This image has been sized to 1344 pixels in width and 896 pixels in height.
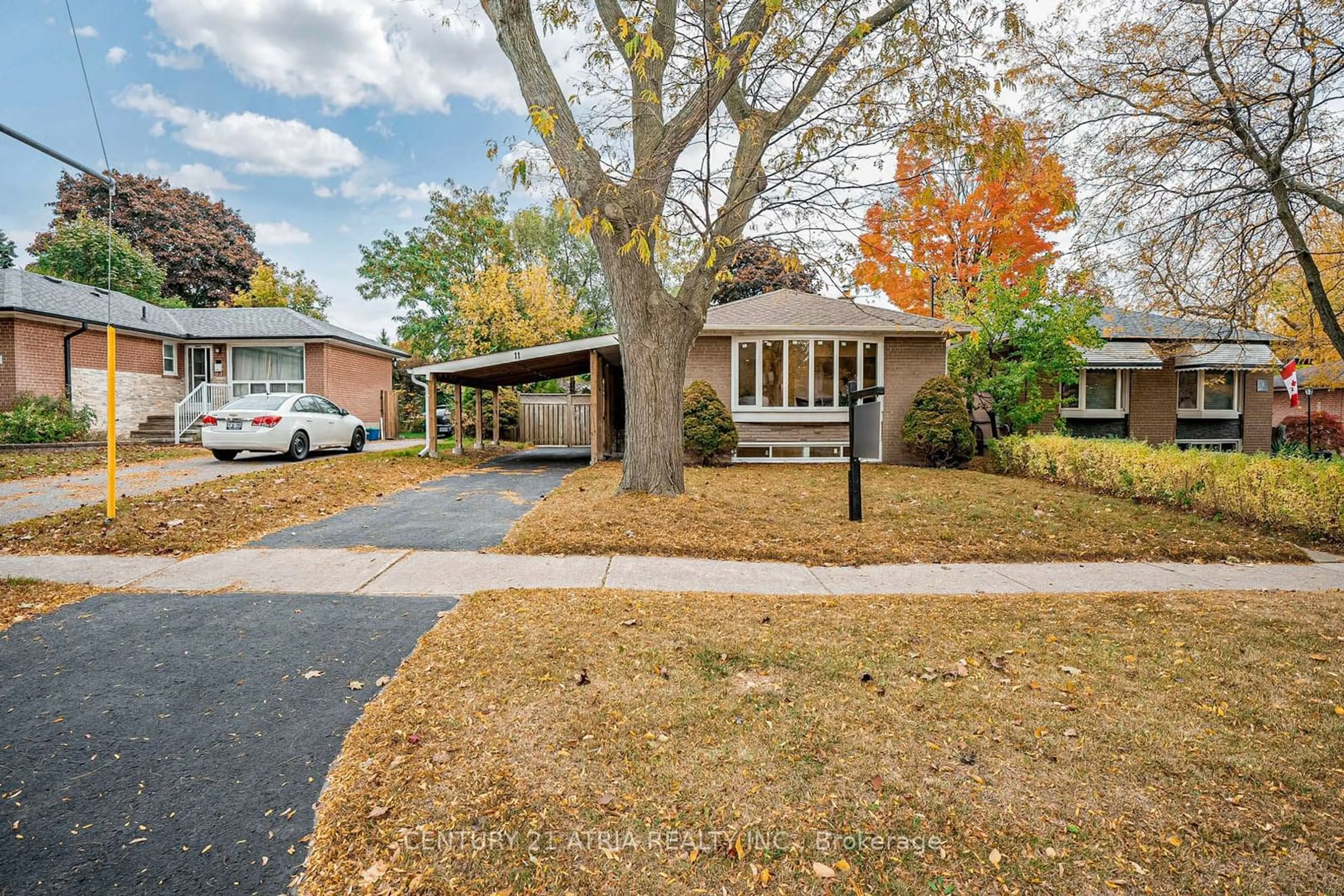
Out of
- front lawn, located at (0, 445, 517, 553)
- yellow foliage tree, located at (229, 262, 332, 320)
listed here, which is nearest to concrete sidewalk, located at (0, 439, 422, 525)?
front lawn, located at (0, 445, 517, 553)

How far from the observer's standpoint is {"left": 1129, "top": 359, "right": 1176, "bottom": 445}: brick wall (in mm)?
16703

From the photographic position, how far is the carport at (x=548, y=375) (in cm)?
1298

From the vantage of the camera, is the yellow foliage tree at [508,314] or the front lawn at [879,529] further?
the yellow foliage tree at [508,314]

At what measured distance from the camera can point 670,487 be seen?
8016 mm

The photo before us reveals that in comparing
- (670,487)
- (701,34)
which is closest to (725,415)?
(670,487)

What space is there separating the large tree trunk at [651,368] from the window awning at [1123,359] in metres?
13.2

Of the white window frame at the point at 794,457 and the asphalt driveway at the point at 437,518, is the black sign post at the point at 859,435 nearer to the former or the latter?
the asphalt driveway at the point at 437,518

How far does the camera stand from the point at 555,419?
20.9 metres

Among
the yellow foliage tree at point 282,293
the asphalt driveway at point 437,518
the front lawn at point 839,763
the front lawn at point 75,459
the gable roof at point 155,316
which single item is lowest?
the front lawn at point 839,763

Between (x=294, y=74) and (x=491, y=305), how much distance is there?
31.5 feet

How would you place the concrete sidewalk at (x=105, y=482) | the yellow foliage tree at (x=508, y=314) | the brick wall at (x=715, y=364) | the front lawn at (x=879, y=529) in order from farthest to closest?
the yellow foliage tree at (x=508, y=314) → the brick wall at (x=715, y=364) → the concrete sidewalk at (x=105, y=482) → the front lawn at (x=879, y=529)

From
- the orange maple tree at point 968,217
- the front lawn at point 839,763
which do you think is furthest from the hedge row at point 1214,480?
the front lawn at point 839,763

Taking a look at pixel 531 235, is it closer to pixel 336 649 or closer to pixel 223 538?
pixel 223 538

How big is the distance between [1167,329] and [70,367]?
92.1 ft
